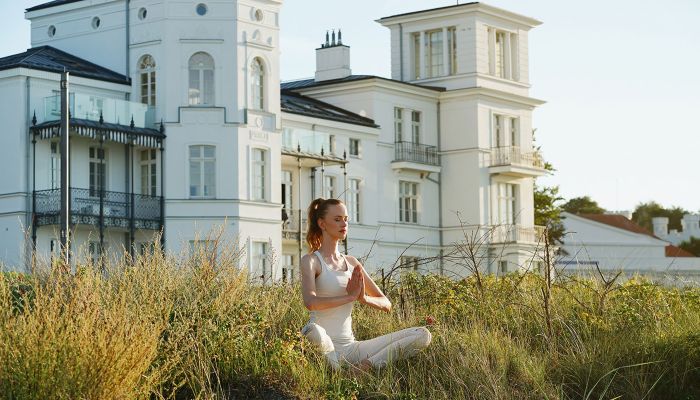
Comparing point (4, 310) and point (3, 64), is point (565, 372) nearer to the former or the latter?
point (4, 310)

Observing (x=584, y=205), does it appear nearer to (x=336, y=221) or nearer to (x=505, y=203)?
(x=505, y=203)

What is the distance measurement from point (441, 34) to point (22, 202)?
2567cm

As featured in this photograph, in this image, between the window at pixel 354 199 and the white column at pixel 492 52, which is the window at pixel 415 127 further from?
the window at pixel 354 199

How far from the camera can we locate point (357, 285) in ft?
39.0

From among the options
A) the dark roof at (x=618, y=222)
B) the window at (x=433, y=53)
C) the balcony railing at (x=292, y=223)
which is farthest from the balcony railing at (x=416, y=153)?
the dark roof at (x=618, y=222)

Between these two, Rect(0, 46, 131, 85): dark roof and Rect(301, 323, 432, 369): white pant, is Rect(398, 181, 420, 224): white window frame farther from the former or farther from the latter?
Rect(301, 323, 432, 369): white pant

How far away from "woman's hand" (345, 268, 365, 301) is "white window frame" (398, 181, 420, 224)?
45.9 meters

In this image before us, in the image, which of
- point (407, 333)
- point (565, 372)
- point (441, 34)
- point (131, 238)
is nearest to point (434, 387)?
point (407, 333)

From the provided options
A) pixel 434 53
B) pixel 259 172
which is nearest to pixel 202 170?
pixel 259 172

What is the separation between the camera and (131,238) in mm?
42031

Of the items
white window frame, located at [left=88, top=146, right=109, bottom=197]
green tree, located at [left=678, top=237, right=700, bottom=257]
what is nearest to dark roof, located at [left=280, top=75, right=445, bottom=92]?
white window frame, located at [left=88, top=146, right=109, bottom=197]

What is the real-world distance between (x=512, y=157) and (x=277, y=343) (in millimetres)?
49265

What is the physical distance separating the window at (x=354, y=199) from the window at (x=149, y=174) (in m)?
10.9

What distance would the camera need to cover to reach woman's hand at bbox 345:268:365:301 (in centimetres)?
1188
